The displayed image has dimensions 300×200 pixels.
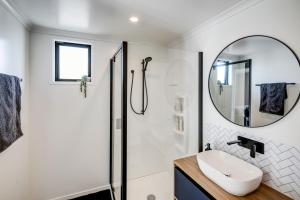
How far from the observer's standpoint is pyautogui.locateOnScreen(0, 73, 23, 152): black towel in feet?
4.30

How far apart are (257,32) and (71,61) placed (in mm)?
2296

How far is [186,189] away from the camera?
4.47 feet

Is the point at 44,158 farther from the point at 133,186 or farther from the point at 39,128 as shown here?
the point at 133,186

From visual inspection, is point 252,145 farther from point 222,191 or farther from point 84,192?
point 84,192

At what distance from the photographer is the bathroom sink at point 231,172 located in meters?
1.07

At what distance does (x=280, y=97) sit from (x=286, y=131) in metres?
0.26

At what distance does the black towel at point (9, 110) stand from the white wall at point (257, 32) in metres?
2.02

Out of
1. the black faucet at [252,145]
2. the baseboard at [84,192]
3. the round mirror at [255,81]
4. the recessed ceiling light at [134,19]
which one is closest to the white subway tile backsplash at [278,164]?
the black faucet at [252,145]

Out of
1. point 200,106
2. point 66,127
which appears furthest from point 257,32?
point 66,127

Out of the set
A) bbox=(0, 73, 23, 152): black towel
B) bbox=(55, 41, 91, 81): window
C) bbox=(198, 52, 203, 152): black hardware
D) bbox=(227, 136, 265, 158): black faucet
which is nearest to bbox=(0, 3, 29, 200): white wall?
bbox=(0, 73, 23, 152): black towel

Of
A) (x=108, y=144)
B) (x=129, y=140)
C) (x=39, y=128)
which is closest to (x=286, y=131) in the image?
(x=129, y=140)

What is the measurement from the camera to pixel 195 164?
155 centimetres

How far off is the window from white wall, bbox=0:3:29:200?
0.37m

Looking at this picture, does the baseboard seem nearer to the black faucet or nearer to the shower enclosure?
the shower enclosure
